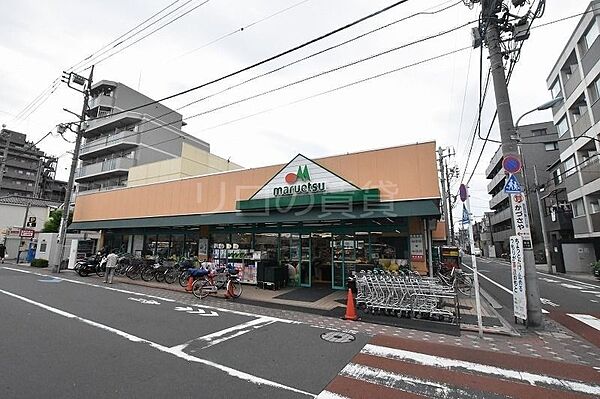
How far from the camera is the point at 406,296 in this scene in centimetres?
795

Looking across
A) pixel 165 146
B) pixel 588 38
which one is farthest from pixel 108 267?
pixel 588 38

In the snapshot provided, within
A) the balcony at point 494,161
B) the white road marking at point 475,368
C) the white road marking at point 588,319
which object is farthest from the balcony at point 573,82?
the white road marking at point 475,368

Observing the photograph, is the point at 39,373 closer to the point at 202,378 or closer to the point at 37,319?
the point at 202,378

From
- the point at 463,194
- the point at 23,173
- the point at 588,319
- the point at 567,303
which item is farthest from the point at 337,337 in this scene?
the point at 23,173

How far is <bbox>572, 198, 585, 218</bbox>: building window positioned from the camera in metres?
22.1

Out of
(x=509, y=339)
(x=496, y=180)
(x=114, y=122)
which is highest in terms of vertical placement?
(x=114, y=122)

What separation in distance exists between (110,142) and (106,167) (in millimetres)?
2703

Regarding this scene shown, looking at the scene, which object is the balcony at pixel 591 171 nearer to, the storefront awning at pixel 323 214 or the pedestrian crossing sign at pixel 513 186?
the storefront awning at pixel 323 214

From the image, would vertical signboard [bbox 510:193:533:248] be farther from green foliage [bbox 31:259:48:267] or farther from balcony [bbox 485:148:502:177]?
balcony [bbox 485:148:502:177]

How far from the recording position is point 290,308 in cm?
→ 881

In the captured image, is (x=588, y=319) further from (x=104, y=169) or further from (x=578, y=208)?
(x=104, y=169)

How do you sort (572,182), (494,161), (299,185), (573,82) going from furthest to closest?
1. (494,161)
2. (572,182)
3. (573,82)
4. (299,185)

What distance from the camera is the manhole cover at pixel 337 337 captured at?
5.82m

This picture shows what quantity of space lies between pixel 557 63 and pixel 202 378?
3293cm
